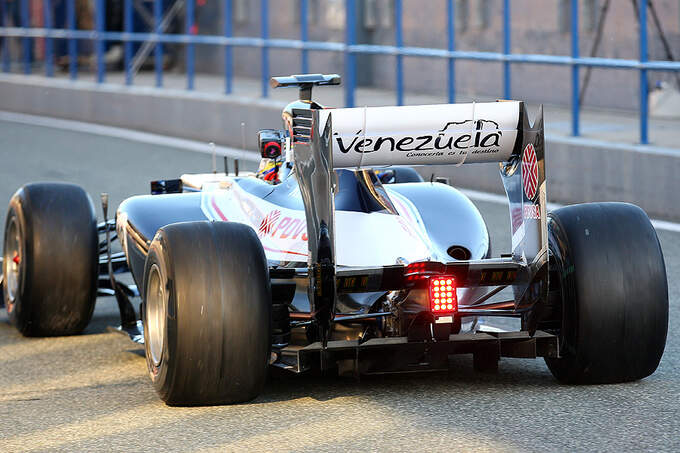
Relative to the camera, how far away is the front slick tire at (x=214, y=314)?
5.68 m

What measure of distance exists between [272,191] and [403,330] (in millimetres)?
1255

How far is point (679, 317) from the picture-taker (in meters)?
7.91

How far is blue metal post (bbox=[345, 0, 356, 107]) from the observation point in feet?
57.4

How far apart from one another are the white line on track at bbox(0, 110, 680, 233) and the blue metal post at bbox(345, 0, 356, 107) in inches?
56.8

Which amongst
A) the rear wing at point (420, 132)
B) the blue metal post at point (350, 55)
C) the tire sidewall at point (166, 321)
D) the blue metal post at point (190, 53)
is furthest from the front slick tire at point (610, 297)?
the blue metal post at point (190, 53)


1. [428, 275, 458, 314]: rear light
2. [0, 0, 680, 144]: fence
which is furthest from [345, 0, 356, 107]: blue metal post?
[428, 275, 458, 314]: rear light

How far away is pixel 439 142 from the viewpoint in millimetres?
5871

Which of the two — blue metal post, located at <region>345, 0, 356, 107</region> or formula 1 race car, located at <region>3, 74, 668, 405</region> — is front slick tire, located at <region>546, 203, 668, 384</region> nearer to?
formula 1 race car, located at <region>3, 74, 668, 405</region>

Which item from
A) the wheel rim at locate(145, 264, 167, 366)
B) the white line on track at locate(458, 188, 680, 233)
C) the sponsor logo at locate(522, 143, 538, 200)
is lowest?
the white line on track at locate(458, 188, 680, 233)

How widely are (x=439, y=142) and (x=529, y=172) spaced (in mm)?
403

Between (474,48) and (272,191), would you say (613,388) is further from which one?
(474,48)

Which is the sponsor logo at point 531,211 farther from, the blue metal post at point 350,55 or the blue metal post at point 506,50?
the blue metal post at point 350,55

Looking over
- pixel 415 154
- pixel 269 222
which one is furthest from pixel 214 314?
pixel 415 154

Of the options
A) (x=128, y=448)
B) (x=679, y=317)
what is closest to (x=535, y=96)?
(x=679, y=317)
